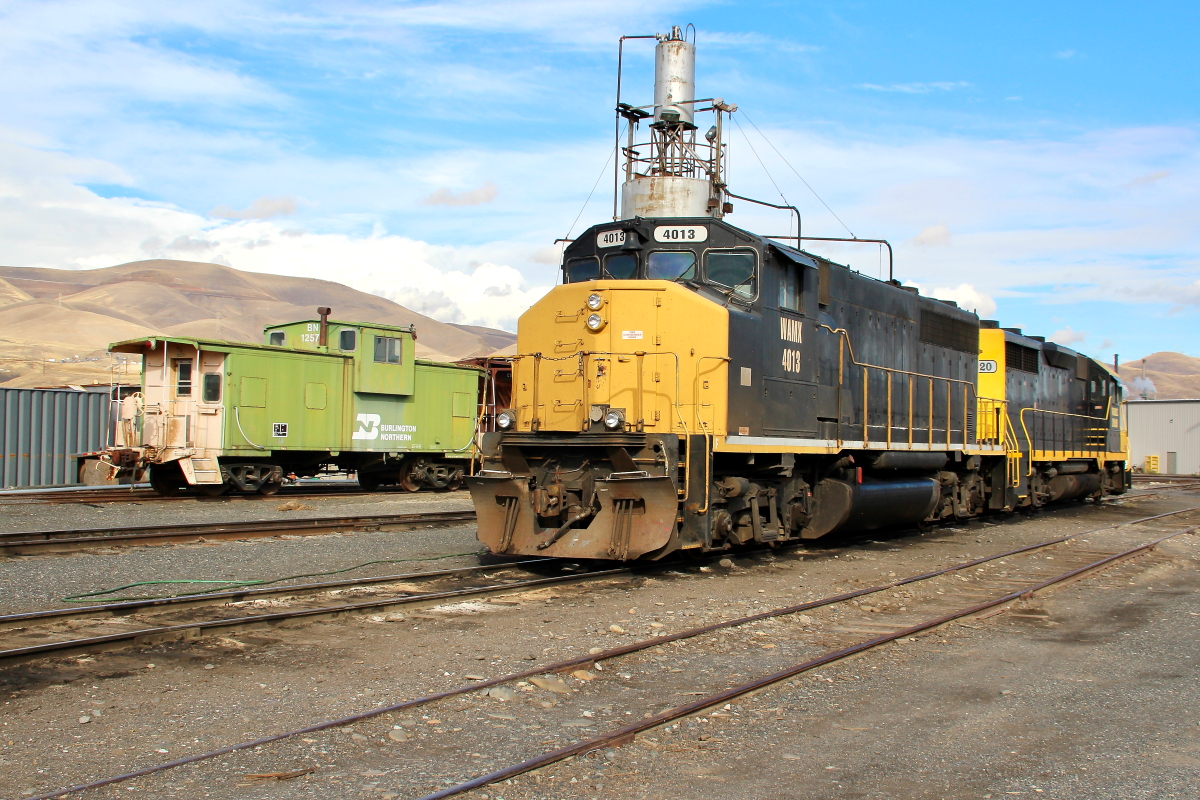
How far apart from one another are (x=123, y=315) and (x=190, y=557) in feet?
499

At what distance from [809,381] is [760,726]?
624cm

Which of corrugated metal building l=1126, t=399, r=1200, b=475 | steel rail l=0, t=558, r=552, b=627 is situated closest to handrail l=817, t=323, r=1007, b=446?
steel rail l=0, t=558, r=552, b=627

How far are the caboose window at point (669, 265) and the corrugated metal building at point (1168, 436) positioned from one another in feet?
148

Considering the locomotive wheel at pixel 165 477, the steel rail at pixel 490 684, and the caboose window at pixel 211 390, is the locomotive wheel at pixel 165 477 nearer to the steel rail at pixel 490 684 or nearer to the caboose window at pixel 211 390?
the caboose window at pixel 211 390

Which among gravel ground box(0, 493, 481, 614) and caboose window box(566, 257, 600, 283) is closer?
gravel ground box(0, 493, 481, 614)

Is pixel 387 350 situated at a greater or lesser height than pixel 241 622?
greater

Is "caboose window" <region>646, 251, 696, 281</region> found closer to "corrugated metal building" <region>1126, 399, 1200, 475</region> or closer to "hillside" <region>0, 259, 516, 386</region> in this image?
"corrugated metal building" <region>1126, 399, 1200, 475</region>

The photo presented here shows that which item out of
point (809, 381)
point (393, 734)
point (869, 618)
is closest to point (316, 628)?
point (393, 734)

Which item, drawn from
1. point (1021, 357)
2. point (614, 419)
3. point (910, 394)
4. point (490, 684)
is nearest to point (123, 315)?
point (1021, 357)

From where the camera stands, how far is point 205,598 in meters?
7.05

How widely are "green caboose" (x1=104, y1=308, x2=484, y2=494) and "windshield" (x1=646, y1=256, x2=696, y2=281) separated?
7489mm

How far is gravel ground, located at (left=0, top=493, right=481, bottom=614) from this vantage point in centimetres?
812

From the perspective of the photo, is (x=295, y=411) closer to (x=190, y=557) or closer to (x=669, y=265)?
(x=190, y=557)

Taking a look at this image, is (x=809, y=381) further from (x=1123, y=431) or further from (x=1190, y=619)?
(x=1123, y=431)
